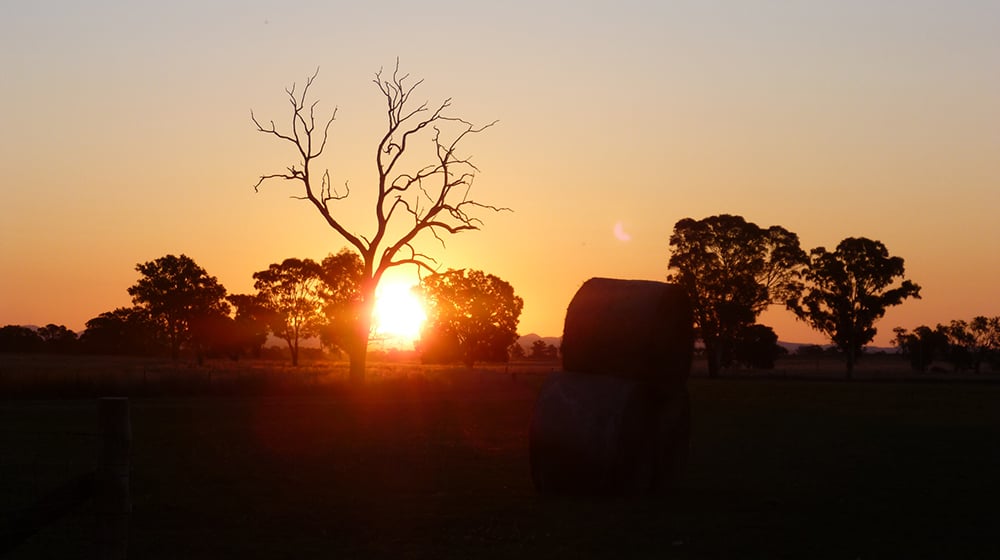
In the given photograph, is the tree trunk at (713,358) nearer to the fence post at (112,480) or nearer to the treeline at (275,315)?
the treeline at (275,315)

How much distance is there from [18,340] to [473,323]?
47581 mm

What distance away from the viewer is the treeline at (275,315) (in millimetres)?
113250

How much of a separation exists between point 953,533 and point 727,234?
78.7 meters

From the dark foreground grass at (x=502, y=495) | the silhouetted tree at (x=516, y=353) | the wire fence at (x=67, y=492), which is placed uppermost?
the silhouetted tree at (x=516, y=353)

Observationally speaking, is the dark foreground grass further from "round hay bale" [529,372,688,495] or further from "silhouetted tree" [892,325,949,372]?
"silhouetted tree" [892,325,949,372]

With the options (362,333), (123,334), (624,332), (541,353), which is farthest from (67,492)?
(541,353)

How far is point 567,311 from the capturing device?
51.6ft

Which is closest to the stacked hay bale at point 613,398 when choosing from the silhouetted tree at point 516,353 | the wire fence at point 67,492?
the wire fence at point 67,492

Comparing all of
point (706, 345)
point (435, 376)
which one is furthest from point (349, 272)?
point (435, 376)

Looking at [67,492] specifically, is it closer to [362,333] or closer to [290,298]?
[362,333]

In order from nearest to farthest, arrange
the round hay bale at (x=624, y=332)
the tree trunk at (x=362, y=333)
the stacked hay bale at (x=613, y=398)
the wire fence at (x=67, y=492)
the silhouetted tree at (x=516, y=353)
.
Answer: the wire fence at (x=67, y=492) < the stacked hay bale at (x=613, y=398) < the round hay bale at (x=624, y=332) < the tree trunk at (x=362, y=333) < the silhouetted tree at (x=516, y=353)

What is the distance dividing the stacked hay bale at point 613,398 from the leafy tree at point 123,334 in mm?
104850

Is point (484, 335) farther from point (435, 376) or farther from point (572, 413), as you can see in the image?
point (572, 413)

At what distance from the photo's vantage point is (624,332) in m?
15.3
